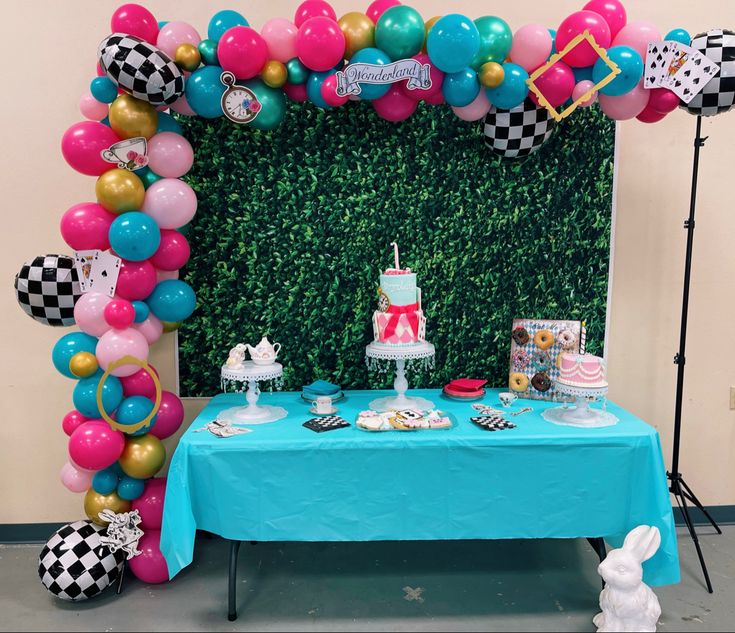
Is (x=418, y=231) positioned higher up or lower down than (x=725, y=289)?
higher up

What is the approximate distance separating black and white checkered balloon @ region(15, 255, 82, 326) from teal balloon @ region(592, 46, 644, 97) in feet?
6.84

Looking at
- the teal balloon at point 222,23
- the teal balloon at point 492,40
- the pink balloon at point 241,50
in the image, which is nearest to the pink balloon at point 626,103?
the teal balloon at point 492,40

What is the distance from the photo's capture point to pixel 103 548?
7.43 feet

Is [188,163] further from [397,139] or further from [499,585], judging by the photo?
[499,585]

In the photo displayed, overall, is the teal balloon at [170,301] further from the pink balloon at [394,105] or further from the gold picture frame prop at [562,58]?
the gold picture frame prop at [562,58]

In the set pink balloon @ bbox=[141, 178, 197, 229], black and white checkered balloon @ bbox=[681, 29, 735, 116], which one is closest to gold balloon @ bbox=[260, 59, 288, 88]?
pink balloon @ bbox=[141, 178, 197, 229]

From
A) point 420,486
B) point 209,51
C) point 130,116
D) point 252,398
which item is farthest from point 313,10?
point 420,486

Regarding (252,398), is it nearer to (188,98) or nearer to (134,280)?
(134,280)

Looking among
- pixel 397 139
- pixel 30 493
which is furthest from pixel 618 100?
pixel 30 493

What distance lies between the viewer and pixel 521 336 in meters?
2.50

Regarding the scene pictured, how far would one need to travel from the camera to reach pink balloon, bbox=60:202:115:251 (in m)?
2.12

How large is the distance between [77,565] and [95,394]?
653 mm

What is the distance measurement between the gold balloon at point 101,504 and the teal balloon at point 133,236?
0.94m

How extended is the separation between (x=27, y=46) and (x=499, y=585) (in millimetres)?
2955
